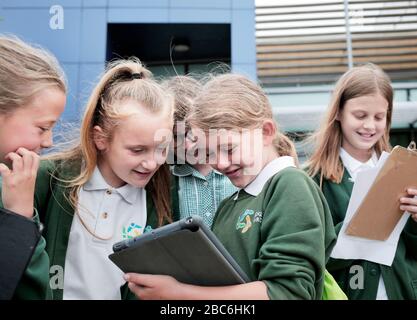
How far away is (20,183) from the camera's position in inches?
41.1

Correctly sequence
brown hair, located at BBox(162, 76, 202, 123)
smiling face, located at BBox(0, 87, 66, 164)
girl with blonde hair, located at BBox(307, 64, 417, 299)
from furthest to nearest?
brown hair, located at BBox(162, 76, 202, 123) < girl with blonde hair, located at BBox(307, 64, 417, 299) < smiling face, located at BBox(0, 87, 66, 164)

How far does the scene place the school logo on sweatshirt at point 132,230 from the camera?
1370mm

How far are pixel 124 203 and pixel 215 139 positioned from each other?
36cm

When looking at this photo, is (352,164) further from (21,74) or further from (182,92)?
(21,74)

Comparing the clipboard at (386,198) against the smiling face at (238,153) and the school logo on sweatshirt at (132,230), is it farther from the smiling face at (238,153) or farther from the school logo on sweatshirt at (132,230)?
the school logo on sweatshirt at (132,230)

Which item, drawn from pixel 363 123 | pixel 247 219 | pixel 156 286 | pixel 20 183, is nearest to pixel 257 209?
pixel 247 219

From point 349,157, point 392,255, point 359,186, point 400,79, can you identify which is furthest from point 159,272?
point 400,79

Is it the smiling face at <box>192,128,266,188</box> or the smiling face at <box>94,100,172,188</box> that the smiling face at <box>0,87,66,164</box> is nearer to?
the smiling face at <box>94,100,172,188</box>

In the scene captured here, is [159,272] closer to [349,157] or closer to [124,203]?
[124,203]

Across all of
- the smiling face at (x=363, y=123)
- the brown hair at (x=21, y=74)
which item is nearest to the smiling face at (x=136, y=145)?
the brown hair at (x=21, y=74)

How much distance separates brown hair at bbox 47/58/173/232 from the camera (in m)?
1.42

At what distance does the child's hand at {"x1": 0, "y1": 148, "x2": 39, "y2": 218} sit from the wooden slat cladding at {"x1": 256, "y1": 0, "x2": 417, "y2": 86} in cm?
410

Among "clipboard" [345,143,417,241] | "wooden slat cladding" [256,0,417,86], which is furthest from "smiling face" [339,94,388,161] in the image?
"wooden slat cladding" [256,0,417,86]

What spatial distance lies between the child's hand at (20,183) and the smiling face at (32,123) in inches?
2.2
